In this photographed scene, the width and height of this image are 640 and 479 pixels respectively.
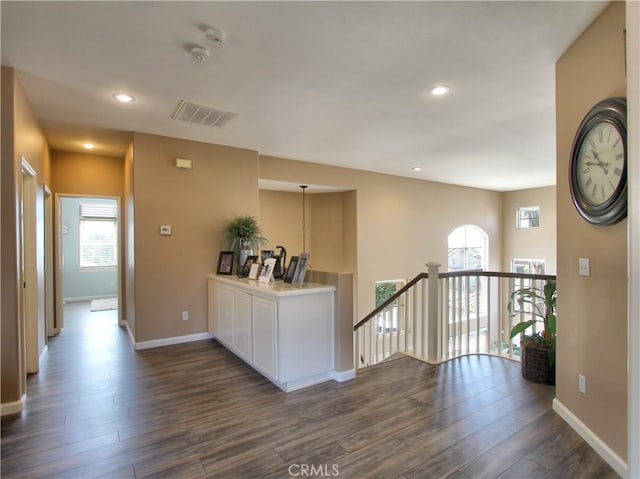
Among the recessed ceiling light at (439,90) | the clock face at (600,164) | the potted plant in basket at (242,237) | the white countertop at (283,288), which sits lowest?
the white countertop at (283,288)

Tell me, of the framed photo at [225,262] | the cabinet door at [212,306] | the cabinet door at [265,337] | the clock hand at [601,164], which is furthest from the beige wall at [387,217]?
the clock hand at [601,164]

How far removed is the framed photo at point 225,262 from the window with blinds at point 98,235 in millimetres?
4941

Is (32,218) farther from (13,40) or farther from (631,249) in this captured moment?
(631,249)

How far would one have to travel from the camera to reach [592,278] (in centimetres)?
218

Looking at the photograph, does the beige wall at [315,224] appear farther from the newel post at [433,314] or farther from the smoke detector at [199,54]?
the smoke detector at [199,54]

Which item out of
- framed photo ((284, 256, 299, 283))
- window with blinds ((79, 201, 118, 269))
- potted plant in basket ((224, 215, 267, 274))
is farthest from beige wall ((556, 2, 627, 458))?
window with blinds ((79, 201, 118, 269))

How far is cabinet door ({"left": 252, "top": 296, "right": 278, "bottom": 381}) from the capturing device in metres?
2.97

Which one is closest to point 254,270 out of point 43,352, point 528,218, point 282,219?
point 43,352

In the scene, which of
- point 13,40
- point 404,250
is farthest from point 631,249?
point 404,250

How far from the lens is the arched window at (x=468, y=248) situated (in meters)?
8.57

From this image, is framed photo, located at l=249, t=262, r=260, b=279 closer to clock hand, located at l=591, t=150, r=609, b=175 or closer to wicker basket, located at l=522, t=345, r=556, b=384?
wicker basket, located at l=522, t=345, r=556, b=384

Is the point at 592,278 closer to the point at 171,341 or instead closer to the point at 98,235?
the point at 171,341

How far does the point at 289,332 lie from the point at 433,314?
5.86 ft

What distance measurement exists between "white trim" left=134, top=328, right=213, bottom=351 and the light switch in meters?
4.21
